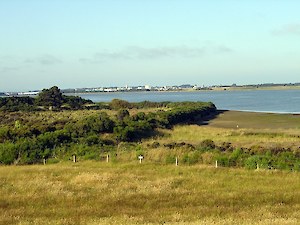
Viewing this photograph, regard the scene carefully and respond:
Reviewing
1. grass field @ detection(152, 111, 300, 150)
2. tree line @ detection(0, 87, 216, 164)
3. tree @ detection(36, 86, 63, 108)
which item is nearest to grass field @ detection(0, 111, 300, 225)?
tree line @ detection(0, 87, 216, 164)

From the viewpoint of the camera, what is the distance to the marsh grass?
14.0m

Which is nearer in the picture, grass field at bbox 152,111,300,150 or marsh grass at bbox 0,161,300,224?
marsh grass at bbox 0,161,300,224

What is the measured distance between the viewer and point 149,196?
18141mm

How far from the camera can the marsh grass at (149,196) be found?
1405 cm

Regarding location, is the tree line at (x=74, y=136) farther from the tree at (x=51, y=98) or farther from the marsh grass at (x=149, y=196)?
the tree at (x=51, y=98)

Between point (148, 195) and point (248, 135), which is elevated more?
point (148, 195)

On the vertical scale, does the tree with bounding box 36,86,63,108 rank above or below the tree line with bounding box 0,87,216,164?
above

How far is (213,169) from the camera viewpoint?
82.4ft

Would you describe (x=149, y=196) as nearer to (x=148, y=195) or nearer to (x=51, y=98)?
(x=148, y=195)

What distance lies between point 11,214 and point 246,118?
6769 cm

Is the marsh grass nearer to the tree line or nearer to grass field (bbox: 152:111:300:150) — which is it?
the tree line

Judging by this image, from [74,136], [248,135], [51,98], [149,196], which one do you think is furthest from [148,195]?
[51,98]

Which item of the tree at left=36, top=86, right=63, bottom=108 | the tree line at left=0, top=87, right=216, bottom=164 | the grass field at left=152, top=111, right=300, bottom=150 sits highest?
the tree at left=36, top=86, right=63, bottom=108

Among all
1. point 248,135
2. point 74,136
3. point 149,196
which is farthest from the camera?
point 248,135
